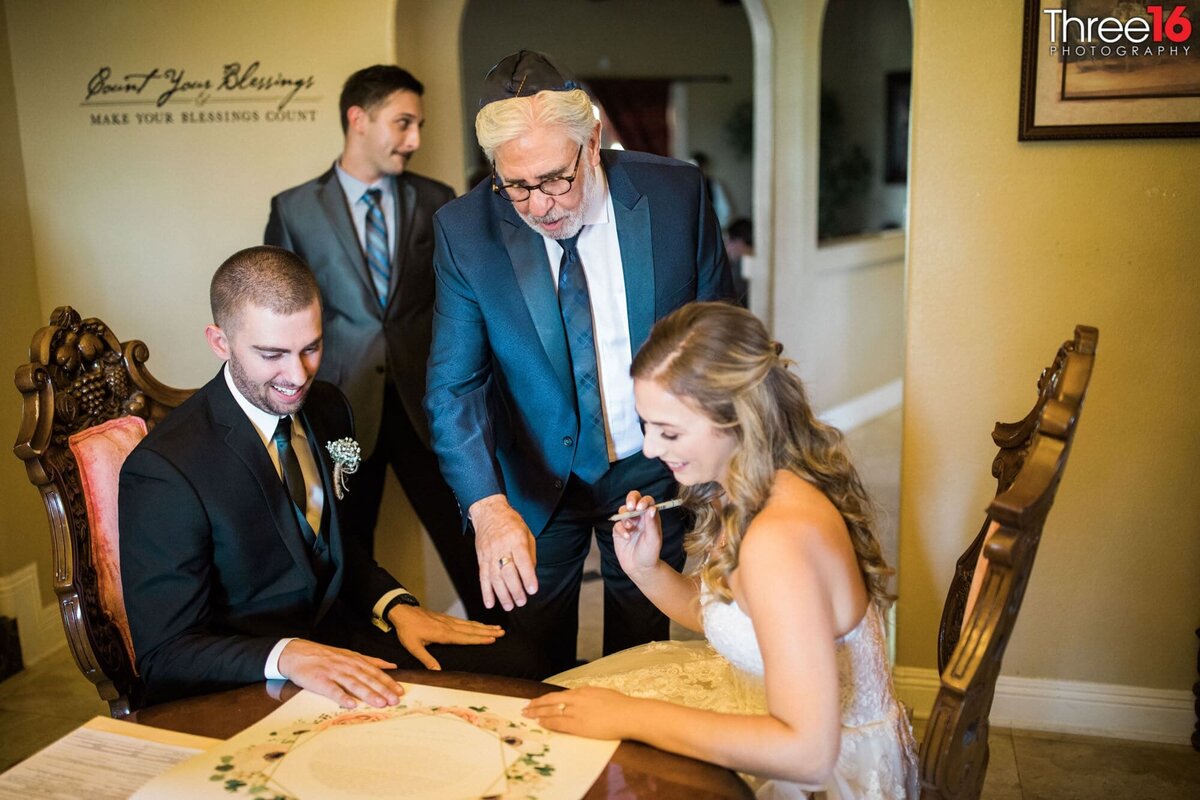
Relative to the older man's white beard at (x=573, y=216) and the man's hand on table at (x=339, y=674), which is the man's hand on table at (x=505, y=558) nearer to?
the man's hand on table at (x=339, y=674)

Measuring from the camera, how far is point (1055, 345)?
2.92 m

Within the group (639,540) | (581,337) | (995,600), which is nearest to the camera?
(995,600)

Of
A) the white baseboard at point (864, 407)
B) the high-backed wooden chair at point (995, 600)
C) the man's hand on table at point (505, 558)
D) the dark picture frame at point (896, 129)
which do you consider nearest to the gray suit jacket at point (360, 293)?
the man's hand on table at point (505, 558)

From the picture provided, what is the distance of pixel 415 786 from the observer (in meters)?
1.42

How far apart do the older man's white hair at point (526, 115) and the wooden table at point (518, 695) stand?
1.04 metres

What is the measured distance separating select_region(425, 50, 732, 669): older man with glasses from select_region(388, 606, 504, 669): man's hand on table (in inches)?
8.8

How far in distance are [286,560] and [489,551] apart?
1.26 ft

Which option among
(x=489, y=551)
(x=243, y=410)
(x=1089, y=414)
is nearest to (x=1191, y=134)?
(x=1089, y=414)

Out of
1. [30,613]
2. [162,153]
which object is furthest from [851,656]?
[30,613]

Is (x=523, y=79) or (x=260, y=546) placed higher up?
(x=523, y=79)

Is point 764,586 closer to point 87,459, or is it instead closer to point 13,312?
point 87,459

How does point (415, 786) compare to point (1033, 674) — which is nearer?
point (415, 786)

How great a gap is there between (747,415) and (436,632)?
792 millimetres

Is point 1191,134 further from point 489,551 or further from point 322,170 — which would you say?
point 322,170
